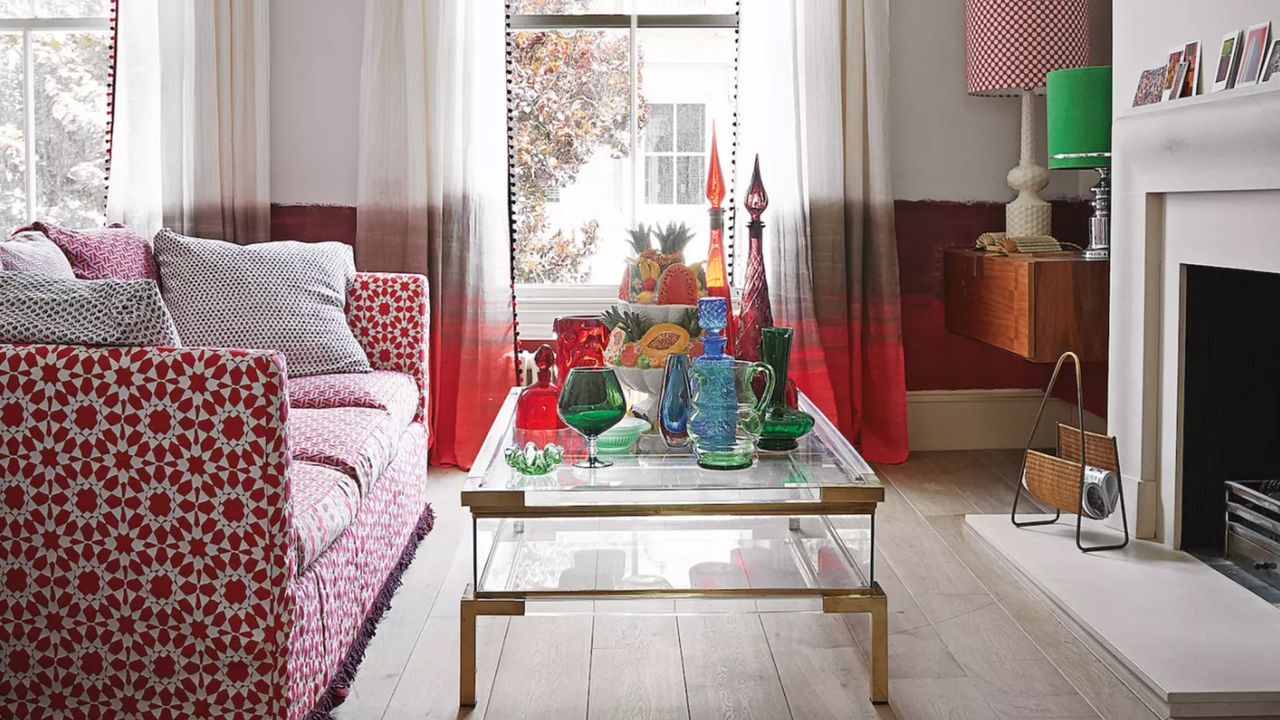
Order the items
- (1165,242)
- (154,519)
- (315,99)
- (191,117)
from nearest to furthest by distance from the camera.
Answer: (154,519) < (1165,242) < (191,117) < (315,99)

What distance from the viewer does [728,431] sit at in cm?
240

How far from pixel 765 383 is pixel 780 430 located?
4.3 inches

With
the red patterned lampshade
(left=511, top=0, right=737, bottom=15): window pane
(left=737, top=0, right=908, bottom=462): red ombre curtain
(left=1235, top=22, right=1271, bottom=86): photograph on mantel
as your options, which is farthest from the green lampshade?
(left=511, top=0, right=737, bottom=15): window pane

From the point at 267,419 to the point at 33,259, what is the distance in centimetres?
117

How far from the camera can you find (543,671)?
2492 millimetres

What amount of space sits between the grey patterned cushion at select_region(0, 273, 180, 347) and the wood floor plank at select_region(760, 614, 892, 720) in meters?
1.34

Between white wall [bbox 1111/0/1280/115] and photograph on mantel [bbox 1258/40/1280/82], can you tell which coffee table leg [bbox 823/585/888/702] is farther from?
white wall [bbox 1111/0/1280/115]

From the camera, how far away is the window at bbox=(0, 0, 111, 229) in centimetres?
461

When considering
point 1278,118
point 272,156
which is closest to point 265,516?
point 1278,118

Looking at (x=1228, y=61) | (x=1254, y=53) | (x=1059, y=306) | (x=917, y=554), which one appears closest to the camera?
(x=1254, y=53)

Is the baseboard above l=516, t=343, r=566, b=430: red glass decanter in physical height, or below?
below

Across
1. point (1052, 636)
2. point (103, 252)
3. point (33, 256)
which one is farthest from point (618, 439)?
point (103, 252)

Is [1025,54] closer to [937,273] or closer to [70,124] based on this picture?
[937,273]

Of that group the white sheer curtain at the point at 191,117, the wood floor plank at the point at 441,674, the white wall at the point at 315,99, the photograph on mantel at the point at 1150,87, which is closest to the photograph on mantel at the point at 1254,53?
the photograph on mantel at the point at 1150,87
